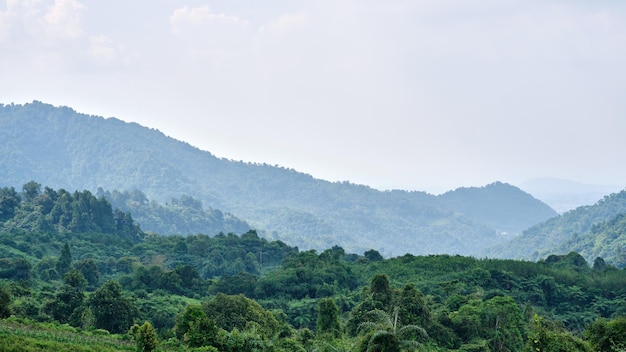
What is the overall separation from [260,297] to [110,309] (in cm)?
1769

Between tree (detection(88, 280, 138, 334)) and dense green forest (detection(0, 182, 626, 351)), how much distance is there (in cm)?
5

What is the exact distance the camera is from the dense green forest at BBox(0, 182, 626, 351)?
26.0 m

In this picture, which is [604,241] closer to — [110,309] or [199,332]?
[110,309]

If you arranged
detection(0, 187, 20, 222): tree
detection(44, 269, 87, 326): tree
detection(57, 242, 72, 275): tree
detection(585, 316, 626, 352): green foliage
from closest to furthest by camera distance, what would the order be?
detection(585, 316, 626, 352): green foliage → detection(44, 269, 87, 326): tree → detection(57, 242, 72, 275): tree → detection(0, 187, 20, 222): tree

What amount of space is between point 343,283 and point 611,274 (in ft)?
63.6

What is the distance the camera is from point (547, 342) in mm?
25000

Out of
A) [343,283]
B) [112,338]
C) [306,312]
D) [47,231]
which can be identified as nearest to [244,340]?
[112,338]

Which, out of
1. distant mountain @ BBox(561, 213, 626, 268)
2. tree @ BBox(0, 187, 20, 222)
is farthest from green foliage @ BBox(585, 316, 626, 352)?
distant mountain @ BBox(561, 213, 626, 268)

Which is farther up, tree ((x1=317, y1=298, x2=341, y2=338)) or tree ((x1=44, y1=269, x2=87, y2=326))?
tree ((x1=317, y1=298, x2=341, y2=338))

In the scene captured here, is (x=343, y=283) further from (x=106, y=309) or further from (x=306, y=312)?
(x=106, y=309)

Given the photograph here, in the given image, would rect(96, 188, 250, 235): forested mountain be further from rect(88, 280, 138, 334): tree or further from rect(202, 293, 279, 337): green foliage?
rect(202, 293, 279, 337): green foliage

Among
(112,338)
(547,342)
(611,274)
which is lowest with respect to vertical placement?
(112,338)

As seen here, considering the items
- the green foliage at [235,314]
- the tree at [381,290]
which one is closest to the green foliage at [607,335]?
the tree at [381,290]

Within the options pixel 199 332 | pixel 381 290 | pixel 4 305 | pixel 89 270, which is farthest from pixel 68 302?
pixel 89 270
